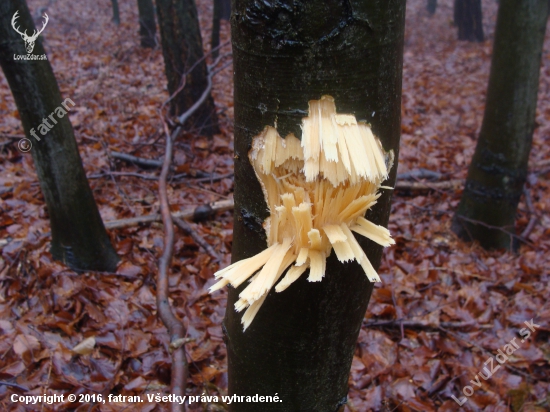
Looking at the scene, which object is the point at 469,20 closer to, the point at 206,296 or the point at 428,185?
the point at 428,185

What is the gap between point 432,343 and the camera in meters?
2.91

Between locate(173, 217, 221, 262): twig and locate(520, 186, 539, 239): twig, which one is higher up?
locate(173, 217, 221, 262): twig

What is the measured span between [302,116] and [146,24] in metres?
11.4

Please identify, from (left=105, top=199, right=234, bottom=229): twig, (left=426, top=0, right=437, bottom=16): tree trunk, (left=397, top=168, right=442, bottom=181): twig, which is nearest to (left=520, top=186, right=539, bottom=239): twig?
(left=397, top=168, right=442, bottom=181): twig

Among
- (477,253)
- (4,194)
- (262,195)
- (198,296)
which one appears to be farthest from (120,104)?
(262,195)

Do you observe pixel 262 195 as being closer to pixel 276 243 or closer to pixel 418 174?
pixel 276 243

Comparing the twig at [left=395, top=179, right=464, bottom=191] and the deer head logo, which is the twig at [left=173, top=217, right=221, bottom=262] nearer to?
the deer head logo

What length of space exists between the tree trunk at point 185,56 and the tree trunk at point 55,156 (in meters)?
2.65

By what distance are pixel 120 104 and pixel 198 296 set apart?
4.70 m

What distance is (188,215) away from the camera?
3.98 meters

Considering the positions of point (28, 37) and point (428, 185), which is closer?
point (28, 37)

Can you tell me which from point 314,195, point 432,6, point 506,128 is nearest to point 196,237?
point 314,195

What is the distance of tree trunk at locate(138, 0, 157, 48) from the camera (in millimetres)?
10211

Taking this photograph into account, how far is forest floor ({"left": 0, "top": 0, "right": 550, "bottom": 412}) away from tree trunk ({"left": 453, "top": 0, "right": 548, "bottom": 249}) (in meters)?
0.35
